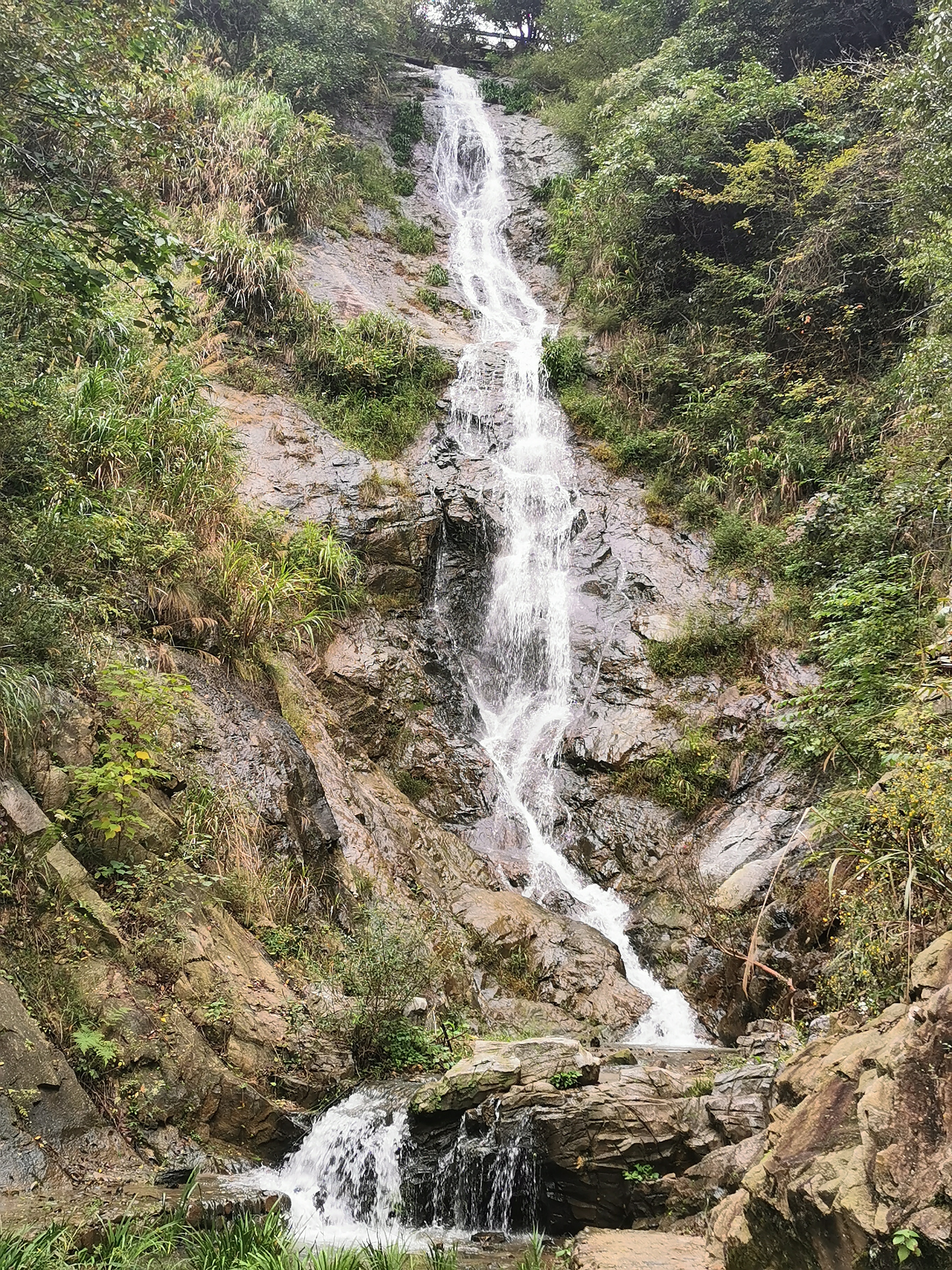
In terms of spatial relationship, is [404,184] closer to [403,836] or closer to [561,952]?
[403,836]

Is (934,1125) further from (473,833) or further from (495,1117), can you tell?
(473,833)

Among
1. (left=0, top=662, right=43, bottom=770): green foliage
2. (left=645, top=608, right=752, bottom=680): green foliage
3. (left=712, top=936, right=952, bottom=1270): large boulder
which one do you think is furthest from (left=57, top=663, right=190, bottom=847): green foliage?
(left=645, top=608, right=752, bottom=680): green foliage

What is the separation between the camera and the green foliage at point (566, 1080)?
17.2 ft

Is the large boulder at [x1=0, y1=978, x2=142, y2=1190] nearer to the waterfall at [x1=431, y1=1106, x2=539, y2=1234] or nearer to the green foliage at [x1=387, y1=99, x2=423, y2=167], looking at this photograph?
the waterfall at [x1=431, y1=1106, x2=539, y2=1234]

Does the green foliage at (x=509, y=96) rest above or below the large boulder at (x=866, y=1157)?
above

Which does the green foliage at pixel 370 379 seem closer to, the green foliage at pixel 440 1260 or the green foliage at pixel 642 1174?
the green foliage at pixel 642 1174

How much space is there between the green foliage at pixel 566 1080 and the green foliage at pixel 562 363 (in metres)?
12.6

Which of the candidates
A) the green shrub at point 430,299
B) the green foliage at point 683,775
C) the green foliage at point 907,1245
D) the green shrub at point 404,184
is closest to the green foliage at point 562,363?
the green shrub at point 430,299

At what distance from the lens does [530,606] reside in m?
12.3

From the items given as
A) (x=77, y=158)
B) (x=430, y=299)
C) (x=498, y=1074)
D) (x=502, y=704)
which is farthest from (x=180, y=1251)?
(x=430, y=299)

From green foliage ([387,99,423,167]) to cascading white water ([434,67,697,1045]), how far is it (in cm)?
594

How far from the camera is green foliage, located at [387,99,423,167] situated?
22.4m

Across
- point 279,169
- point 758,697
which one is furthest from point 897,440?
point 279,169

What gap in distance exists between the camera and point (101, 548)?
22.3ft
